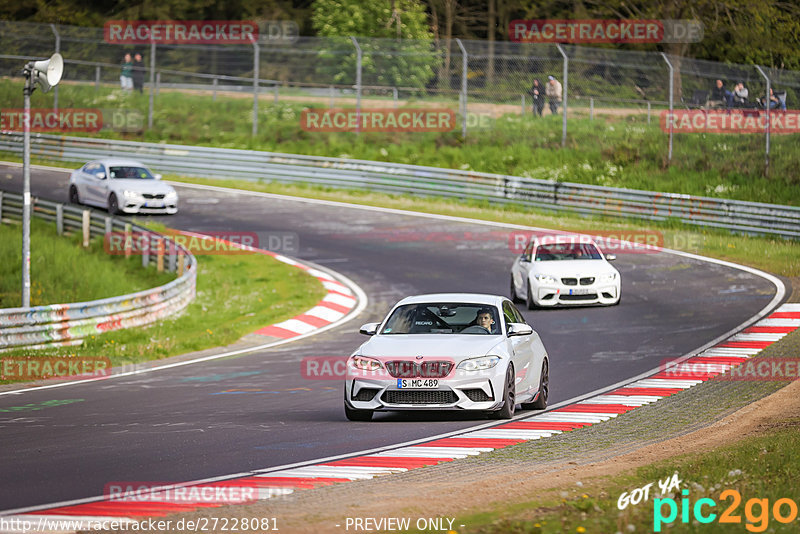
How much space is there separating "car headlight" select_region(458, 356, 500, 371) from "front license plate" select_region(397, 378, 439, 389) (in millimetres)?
309

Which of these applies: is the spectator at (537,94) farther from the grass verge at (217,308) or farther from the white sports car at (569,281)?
the white sports car at (569,281)

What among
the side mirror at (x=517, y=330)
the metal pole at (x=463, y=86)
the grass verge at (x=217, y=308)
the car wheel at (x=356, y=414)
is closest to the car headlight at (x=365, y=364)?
the car wheel at (x=356, y=414)

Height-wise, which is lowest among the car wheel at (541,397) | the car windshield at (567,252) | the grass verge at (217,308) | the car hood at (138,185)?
the grass verge at (217,308)

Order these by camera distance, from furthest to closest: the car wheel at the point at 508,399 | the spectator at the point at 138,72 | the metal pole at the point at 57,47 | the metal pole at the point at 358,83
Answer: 1. the spectator at the point at 138,72
2. the metal pole at the point at 57,47
3. the metal pole at the point at 358,83
4. the car wheel at the point at 508,399

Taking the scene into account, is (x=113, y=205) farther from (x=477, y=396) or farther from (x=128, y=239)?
(x=477, y=396)

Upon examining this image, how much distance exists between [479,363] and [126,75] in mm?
34473

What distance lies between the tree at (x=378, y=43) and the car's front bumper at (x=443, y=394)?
25.2 metres

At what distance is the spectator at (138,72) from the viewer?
143ft

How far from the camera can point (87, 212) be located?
29.6 meters

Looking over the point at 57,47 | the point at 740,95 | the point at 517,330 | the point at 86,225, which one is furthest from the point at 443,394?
the point at 57,47

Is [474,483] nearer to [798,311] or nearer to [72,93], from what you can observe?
[798,311]

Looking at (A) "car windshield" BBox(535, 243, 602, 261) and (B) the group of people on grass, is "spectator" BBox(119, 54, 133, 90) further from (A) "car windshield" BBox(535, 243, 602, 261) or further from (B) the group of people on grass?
(A) "car windshield" BBox(535, 243, 602, 261)

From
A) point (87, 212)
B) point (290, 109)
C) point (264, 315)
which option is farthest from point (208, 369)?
point (290, 109)

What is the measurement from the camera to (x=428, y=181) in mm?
36438
